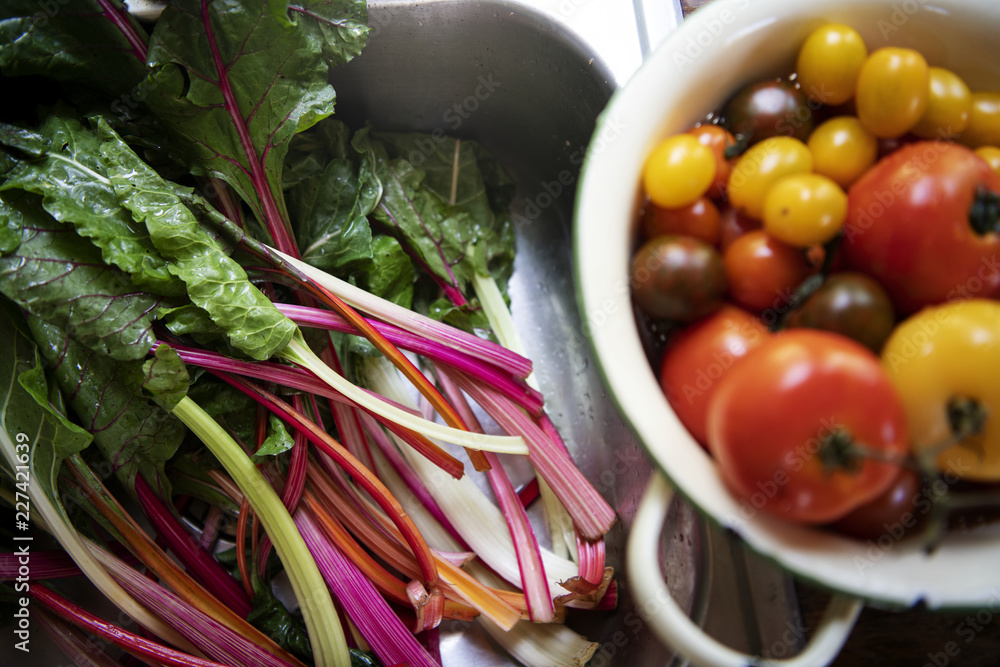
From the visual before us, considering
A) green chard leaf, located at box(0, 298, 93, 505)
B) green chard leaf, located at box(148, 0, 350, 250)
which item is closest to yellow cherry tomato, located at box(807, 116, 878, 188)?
green chard leaf, located at box(148, 0, 350, 250)

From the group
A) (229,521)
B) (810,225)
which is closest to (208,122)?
(229,521)

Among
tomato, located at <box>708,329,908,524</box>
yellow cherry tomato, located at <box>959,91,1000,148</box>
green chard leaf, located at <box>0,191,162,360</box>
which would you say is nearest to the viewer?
tomato, located at <box>708,329,908,524</box>

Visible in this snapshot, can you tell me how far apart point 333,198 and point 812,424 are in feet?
2.35

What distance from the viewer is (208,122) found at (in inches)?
30.1

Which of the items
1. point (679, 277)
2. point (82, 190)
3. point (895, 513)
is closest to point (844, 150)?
point (679, 277)

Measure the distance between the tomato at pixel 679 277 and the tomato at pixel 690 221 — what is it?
23 mm

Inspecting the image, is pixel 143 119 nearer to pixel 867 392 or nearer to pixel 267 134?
pixel 267 134

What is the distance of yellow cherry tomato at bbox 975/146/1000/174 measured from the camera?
20.6 inches

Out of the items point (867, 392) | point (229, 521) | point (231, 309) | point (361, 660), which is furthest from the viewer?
point (229, 521)

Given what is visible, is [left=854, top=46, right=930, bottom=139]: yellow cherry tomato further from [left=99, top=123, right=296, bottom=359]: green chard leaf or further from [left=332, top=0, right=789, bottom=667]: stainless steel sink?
[left=99, top=123, right=296, bottom=359]: green chard leaf

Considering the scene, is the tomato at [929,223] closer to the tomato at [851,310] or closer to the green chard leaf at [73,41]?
the tomato at [851,310]

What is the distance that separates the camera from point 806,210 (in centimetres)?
49

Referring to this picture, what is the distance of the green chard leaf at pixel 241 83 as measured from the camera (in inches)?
27.7

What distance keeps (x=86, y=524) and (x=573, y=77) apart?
970 mm
